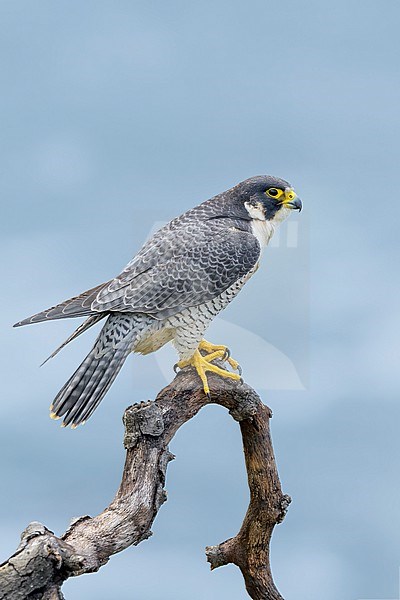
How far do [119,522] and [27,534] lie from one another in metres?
0.45

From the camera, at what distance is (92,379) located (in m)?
4.87

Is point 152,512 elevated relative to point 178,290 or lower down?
lower down

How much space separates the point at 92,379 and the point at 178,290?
1.91ft

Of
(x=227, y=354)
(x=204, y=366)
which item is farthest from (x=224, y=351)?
(x=204, y=366)

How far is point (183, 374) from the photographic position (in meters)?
5.29

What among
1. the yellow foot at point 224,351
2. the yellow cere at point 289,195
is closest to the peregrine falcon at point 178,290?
the yellow cere at point 289,195

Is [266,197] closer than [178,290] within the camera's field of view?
No

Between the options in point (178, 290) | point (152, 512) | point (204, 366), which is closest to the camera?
point (152, 512)

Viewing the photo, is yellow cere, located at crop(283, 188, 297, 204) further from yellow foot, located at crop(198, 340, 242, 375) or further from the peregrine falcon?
yellow foot, located at crop(198, 340, 242, 375)

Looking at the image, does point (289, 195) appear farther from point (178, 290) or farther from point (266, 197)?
point (178, 290)

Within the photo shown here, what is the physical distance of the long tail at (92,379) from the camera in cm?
485

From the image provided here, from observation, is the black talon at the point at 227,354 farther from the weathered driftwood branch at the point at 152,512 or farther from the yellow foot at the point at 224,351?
the weathered driftwood branch at the point at 152,512

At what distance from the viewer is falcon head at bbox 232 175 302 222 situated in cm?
532

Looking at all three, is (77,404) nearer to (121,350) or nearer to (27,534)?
(121,350)
